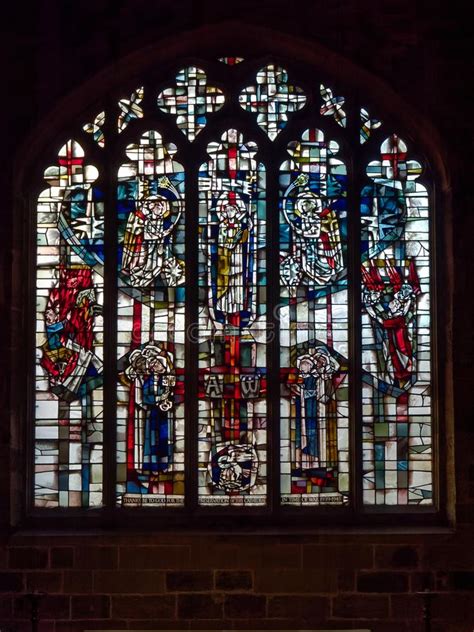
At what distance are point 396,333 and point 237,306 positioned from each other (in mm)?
1082

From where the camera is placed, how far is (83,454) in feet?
23.1

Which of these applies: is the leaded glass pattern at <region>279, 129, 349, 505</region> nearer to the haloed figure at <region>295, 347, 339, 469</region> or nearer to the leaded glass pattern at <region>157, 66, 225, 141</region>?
the haloed figure at <region>295, 347, 339, 469</region>

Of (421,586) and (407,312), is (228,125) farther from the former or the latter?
(421,586)

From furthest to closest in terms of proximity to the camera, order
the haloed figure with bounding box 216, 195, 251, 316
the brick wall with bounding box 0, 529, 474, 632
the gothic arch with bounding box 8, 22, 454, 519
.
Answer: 1. the haloed figure with bounding box 216, 195, 251, 316
2. the gothic arch with bounding box 8, 22, 454, 519
3. the brick wall with bounding box 0, 529, 474, 632

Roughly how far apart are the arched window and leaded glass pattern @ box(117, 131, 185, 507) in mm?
13

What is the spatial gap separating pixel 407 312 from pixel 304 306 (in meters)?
0.69

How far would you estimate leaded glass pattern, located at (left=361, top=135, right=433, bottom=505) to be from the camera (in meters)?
7.00

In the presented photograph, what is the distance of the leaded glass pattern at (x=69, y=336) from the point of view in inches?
277

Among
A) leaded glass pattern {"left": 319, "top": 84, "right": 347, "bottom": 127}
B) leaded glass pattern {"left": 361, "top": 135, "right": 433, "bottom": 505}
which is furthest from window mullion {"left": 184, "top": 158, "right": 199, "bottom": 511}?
leaded glass pattern {"left": 361, "top": 135, "right": 433, "bottom": 505}

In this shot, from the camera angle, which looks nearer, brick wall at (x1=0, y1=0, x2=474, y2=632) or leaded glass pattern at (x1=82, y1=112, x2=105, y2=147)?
brick wall at (x1=0, y1=0, x2=474, y2=632)

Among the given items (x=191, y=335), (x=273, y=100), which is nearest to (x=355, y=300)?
(x=191, y=335)

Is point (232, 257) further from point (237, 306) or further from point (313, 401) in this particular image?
point (313, 401)

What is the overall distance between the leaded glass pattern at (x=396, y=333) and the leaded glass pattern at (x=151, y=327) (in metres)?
1.26

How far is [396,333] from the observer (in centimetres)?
705
